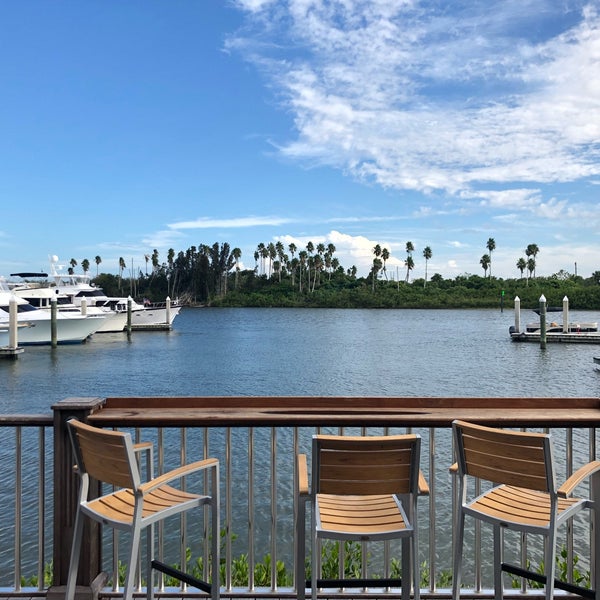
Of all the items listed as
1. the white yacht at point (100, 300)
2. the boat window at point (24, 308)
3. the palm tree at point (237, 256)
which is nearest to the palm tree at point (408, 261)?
the palm tree at point (237, 256)

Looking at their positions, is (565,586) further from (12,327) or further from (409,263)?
(409,263)

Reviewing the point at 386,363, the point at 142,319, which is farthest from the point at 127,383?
the point at 142,319

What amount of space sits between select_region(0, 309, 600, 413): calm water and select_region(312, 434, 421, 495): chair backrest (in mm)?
18756

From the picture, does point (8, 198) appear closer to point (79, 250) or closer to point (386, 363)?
point (386, 363)

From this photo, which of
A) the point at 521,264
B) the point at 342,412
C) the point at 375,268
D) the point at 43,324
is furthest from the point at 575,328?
the point at 375,268

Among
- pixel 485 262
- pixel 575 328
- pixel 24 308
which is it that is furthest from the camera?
pixel 485 262

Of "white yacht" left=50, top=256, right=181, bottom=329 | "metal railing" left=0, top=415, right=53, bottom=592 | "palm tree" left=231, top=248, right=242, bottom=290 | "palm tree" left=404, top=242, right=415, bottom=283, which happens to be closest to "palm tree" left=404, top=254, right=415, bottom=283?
"palm tree" left=404, top=242, right=415, bottom=283

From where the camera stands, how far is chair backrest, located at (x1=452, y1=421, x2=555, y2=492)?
2.48 m

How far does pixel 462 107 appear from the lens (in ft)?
116

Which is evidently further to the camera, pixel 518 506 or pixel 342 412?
pixel 342 412

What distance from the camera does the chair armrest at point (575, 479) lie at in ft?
8.11

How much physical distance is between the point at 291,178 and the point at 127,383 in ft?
126

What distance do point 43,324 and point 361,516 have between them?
39.2 metres

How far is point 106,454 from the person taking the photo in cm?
257
